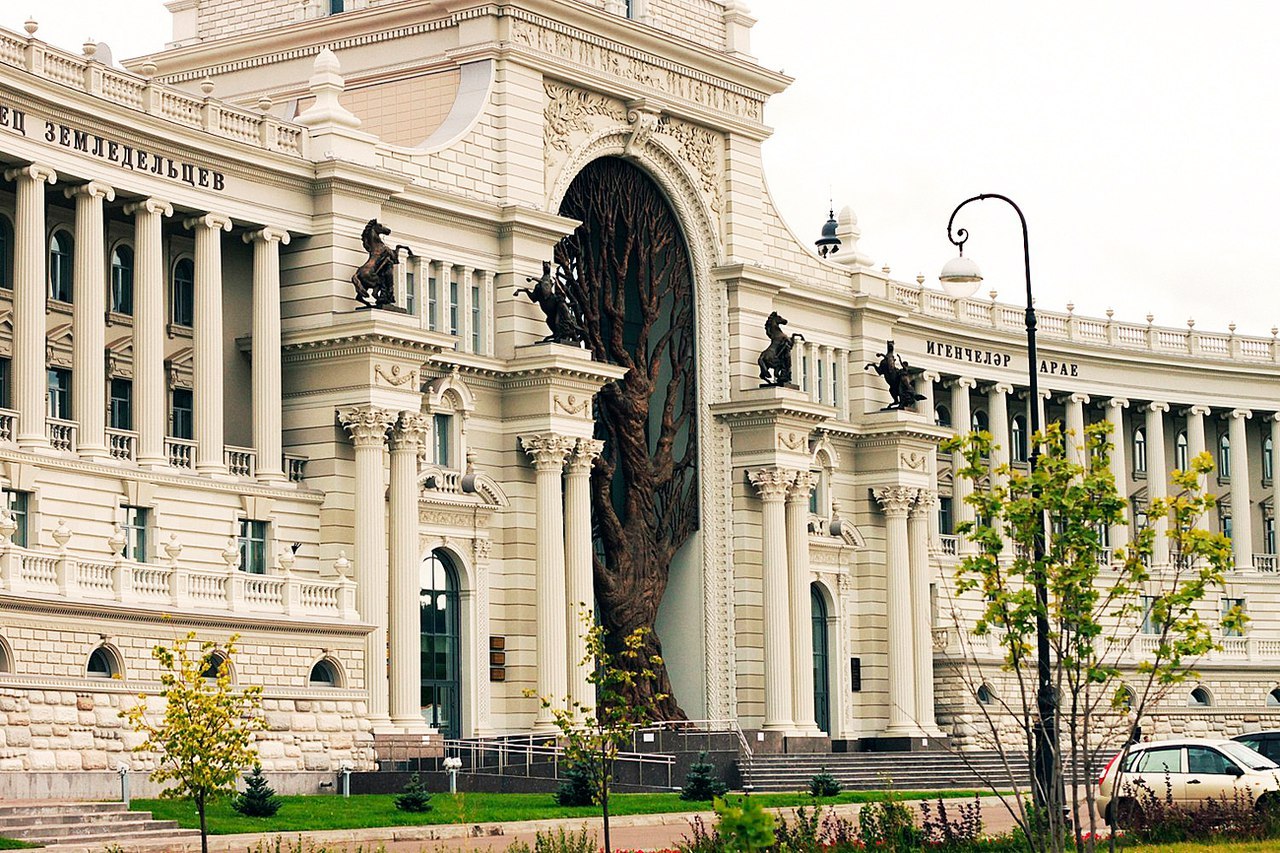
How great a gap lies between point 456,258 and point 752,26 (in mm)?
18802

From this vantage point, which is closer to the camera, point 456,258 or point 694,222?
point 456,258

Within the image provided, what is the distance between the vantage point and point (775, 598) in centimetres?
7594

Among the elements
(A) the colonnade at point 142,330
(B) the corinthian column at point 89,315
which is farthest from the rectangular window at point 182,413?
(B) the corinthian column at point 89,315

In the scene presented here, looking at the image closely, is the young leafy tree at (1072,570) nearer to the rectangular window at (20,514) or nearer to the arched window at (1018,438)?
the rectangular window at (20,514)

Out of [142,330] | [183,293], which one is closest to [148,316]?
[142,330]

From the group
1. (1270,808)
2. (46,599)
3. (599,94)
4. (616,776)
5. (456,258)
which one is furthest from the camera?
(599,94)

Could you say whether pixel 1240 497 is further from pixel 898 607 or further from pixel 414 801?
pixel 414 801

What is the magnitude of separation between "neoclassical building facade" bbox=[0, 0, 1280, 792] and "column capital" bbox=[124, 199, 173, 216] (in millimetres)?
114

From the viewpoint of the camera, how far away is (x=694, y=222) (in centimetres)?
7688

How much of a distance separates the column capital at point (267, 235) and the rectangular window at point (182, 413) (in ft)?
14.3

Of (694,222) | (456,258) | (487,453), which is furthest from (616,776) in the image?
(694,222)

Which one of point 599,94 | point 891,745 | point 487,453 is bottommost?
point 891,745

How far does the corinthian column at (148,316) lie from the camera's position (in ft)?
190

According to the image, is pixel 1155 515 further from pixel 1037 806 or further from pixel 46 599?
pixel 46 599
